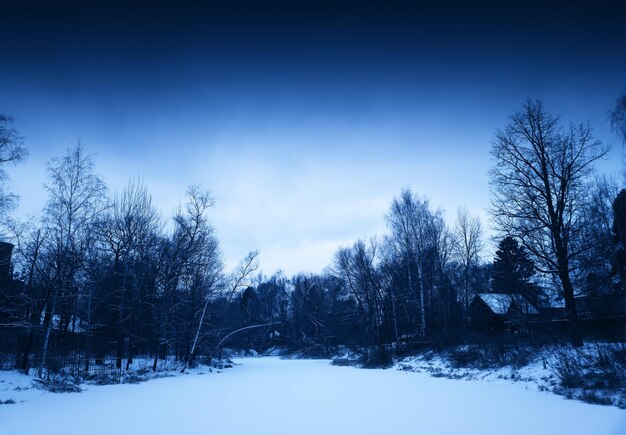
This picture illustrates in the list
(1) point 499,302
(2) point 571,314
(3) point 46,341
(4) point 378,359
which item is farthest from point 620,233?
(3) point 46,341

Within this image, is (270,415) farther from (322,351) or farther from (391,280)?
(322,351)

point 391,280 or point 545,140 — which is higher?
point 545,140

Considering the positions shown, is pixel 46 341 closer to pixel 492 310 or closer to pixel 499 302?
pixel 492 310

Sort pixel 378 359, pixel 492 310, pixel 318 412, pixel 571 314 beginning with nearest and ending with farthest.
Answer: pixel 318 412, pixel 571 314, pixel 378 359, pixel 492 310

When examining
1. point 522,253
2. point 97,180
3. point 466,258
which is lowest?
point 522,253

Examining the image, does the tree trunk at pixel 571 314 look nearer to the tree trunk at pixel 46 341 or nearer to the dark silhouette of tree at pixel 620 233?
the dark silhouette of tree at pixel 620 233

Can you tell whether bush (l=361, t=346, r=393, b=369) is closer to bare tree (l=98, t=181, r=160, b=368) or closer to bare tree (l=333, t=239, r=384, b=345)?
bare tree (l=333, t=239, r=384, b=345)

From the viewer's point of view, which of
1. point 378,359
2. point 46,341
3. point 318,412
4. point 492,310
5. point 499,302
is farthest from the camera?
point 499,302

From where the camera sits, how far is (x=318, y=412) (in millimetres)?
8039

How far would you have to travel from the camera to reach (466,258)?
32719 millimetres

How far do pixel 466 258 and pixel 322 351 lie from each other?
20.1 metres

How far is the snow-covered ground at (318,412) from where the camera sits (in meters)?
6.16

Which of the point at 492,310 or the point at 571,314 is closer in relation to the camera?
the point at 571,314

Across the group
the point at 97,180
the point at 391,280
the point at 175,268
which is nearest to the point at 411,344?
the point at 391,280
